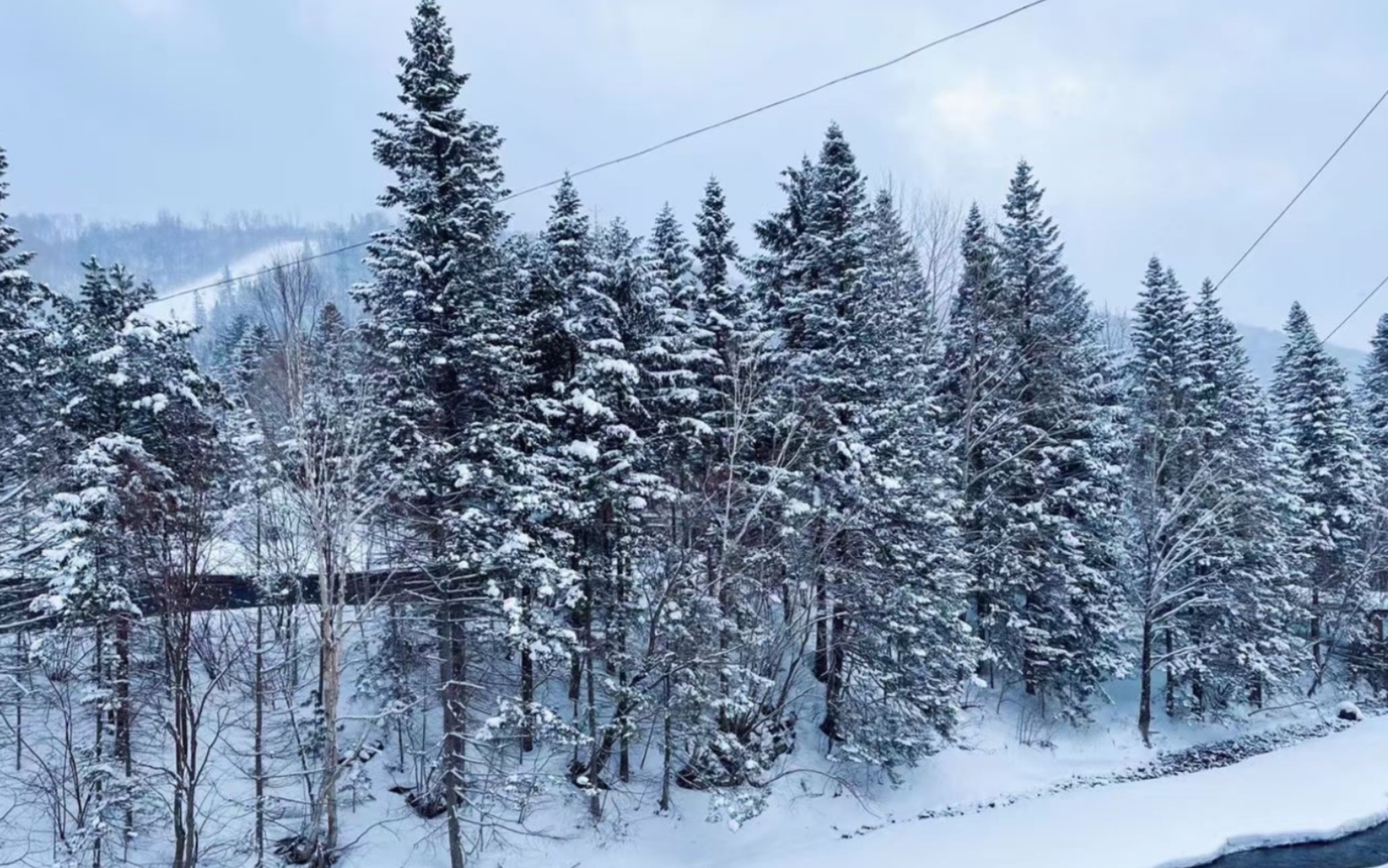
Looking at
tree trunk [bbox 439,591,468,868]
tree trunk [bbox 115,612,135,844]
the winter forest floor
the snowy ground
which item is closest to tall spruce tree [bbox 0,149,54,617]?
tree trunk [bbox 115,612,135,844]

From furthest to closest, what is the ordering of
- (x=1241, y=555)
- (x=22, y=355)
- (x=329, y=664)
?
(x=1241, y=555), (x=22, y=355), (x=329, y=664)

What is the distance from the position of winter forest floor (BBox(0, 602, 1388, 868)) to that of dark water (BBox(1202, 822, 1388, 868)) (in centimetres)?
28

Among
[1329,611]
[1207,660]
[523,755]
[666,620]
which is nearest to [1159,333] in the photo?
[1207,660]

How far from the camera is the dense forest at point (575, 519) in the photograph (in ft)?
48.0

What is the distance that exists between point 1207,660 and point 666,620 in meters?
19.5

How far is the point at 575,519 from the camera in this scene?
17203 millimetres

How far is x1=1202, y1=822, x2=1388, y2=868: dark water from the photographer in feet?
55.2

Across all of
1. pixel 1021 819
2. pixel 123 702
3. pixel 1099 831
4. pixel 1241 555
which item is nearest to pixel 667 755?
pixel 1021 819

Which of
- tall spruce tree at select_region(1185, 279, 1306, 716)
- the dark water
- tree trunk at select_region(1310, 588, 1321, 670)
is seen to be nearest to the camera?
the dark water

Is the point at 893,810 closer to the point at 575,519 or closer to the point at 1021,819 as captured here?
the point at 1021,819

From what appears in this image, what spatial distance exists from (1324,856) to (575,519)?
19.2m

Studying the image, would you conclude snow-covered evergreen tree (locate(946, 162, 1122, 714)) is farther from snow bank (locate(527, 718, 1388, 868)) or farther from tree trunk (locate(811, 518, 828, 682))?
tree trunk (locate(811, 518, 828, 682))

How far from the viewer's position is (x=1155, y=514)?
23.9 metres

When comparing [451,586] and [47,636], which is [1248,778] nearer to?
[451,586]
